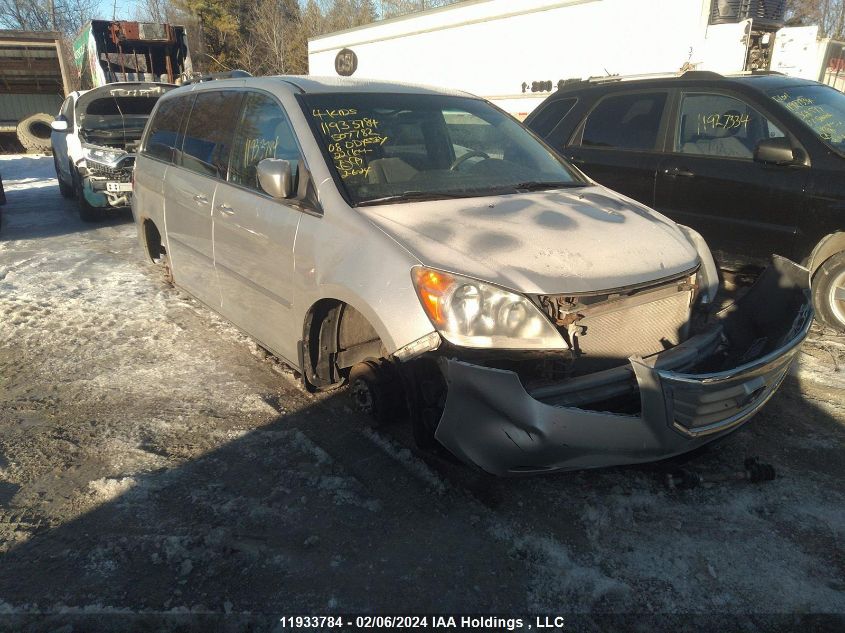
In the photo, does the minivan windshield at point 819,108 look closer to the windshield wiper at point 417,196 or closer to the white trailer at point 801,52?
the windshield wiper at point 417,196

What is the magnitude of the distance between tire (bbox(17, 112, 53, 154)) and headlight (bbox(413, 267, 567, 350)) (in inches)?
695

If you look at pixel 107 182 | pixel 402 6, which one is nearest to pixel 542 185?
pixel 107 182

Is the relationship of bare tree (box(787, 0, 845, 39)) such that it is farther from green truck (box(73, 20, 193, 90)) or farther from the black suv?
the black suv

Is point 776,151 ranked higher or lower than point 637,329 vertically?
higher

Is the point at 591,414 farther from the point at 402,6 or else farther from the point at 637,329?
the point at 402,6

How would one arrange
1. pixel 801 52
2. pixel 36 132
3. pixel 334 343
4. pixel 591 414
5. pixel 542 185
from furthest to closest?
1. pixel 36 132
2. pixel 801 52
3. pixel 542 185
4. pixel 334 343
5. pixel 591 414

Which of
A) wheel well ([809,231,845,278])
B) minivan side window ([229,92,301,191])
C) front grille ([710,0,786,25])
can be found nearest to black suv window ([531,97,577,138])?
wheel well ([809,231,845,278])

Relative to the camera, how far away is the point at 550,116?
6258mm

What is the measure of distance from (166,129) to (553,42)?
336 inches

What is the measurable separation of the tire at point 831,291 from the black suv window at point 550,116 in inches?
106

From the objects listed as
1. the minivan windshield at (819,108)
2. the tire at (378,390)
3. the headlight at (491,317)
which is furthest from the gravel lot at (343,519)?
the minivan windshield at (819,108)

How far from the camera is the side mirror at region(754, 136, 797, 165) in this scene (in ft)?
14.6

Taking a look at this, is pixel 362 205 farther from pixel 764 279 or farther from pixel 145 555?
pixel 764 279

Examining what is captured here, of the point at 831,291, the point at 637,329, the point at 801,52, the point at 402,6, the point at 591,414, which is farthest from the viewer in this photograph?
the point at 402,6
